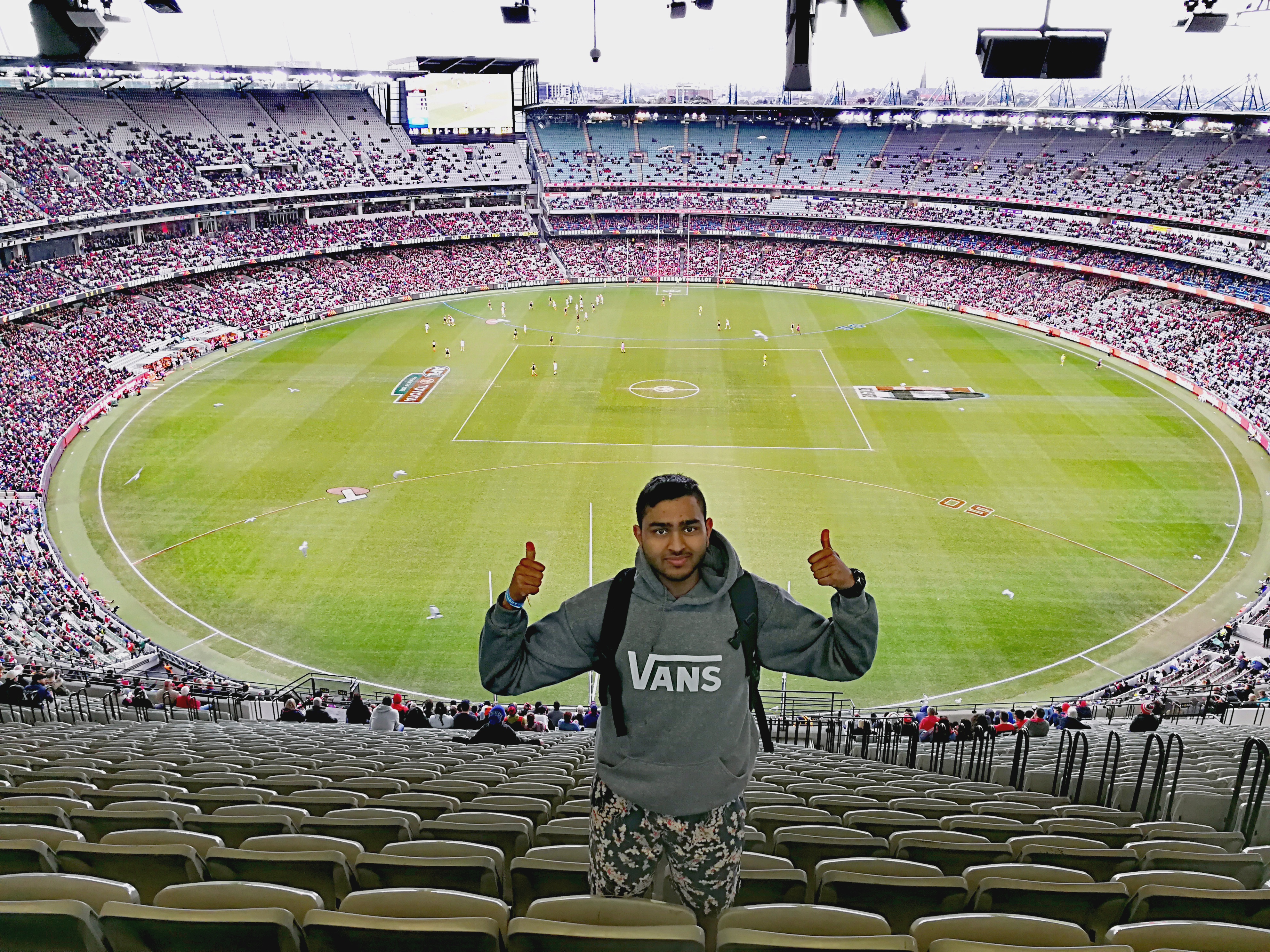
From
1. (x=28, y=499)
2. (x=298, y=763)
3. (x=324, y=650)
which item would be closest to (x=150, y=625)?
(x=324, y=650)

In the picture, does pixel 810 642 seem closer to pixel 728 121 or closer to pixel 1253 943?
pixel 1253 943

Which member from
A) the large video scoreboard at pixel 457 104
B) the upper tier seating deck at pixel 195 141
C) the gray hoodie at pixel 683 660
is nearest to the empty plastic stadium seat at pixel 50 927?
the gray hoodie at pixel 683 660

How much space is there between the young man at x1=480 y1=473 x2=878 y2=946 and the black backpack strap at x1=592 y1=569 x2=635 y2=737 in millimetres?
11

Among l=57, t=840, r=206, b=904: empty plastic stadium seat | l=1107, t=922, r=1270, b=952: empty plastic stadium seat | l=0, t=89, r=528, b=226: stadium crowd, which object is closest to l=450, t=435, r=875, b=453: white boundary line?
l=0, t=89, r=528, b=226: stadium crowd

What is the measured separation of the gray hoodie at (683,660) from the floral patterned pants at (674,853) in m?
0.08

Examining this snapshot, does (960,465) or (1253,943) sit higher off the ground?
(1253,943)

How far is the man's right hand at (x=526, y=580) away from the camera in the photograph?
441cm

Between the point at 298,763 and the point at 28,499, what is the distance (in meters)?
30.8

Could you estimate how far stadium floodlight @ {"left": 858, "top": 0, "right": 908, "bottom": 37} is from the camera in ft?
47.7

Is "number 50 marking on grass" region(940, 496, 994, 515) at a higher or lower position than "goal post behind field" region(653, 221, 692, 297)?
lower

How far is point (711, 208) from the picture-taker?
89250 millimetres

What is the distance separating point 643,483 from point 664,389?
47.8 ft

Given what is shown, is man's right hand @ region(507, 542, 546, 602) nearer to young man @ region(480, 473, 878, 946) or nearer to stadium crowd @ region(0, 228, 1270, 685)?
young man @ region(480, 473, 878, 946)

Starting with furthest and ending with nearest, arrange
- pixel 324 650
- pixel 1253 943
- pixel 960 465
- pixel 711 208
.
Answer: pixel 711 208, pixel 960 465, pixel 324 650, pixel 1253 943
